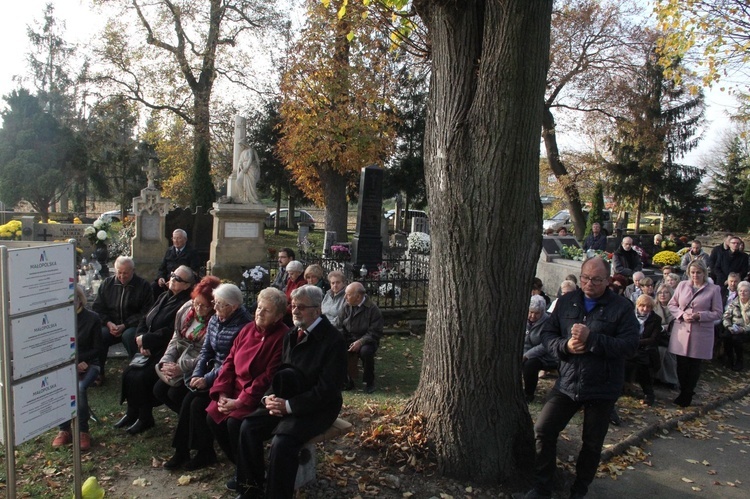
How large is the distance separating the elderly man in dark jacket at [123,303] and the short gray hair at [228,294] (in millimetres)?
2096

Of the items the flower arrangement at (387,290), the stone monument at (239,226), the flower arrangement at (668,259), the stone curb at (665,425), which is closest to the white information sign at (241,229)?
the stone monument at (239,226)

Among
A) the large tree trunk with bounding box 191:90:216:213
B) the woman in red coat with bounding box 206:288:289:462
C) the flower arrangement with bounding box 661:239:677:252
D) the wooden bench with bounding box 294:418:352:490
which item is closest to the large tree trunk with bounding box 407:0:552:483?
the wooden bench with bounding box 294:418:352:490

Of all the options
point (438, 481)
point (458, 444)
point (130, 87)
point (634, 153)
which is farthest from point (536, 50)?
point (634, 153)

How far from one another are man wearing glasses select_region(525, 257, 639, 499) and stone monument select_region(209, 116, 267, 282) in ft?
30.5

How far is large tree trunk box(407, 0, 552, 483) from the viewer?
4.08 meters

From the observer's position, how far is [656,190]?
2892 centimetres

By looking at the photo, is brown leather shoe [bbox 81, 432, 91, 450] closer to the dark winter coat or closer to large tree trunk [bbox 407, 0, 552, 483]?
large tree trunk [bbox 407, 0, 552, 483]

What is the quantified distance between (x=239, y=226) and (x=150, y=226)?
281 centimetres

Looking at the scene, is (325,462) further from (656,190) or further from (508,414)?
(656,190)

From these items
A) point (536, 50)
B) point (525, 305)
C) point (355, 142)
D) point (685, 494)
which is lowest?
point (685, 494)

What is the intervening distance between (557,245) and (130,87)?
63.1ft

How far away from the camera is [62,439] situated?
4.85 metres

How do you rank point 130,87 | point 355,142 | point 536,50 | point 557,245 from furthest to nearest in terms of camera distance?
1. point 130,87
2. point 355,142
3. point 557,245
4. point 536,50

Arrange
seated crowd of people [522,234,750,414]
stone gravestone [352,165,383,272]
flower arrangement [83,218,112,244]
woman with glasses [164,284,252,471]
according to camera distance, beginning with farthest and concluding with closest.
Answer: stone gravestone [352,165,383,272] < flower arrangement [83,218,112,244] < seated crowd of people [522,234,750,414] < woman with glasses [164,284,252,471]
